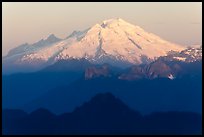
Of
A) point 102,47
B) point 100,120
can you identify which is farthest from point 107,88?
point 102,47

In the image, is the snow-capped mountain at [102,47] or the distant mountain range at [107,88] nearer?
the distant mountain range at [107,88]

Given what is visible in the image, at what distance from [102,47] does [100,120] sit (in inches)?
140

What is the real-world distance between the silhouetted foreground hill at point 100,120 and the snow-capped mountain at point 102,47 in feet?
5.96

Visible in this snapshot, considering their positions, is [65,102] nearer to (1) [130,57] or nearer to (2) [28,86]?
(2) [28,86]

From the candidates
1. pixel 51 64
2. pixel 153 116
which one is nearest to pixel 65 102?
pixel 51 64

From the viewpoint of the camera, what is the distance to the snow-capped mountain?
51.7 feet

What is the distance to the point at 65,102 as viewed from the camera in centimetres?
1524

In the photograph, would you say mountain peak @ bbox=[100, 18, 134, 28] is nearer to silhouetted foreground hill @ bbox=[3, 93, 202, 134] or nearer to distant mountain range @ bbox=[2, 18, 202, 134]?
distant mountain range @ bbox=[2, 18, 202, 134]

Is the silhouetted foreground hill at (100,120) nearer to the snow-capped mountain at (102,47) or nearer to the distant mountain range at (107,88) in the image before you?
the distant mountain range at (107,88)

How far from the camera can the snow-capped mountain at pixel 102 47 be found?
15758 mm

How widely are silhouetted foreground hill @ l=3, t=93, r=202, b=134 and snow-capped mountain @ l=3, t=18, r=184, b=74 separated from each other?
182 centimetres

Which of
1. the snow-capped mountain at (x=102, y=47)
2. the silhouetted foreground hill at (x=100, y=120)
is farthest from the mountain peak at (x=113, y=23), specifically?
the silhouetted foreground hill at (x=100, y=120)

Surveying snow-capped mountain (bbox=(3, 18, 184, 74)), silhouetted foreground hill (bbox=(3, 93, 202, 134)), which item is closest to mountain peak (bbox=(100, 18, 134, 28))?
snow-capped mountain (bbox=(3, 18, 184, 74))

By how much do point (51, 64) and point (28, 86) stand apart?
1.37 meters
